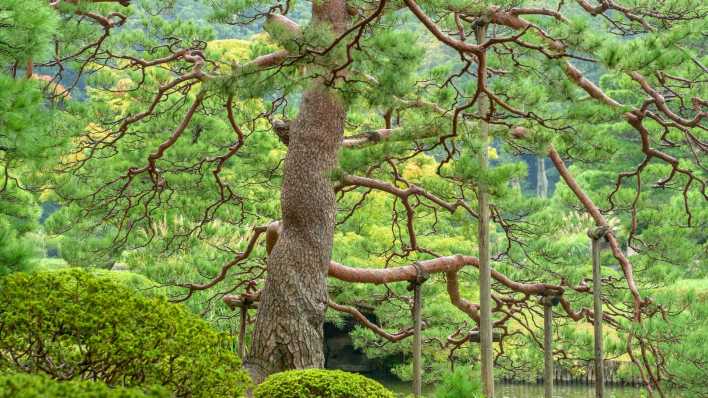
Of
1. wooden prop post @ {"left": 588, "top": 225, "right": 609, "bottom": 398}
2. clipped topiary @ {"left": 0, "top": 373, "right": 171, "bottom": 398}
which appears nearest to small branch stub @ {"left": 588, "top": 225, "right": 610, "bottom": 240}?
wooden prop post @ {"left": 588, "top": 225, "right": 609, "bottom": 398}

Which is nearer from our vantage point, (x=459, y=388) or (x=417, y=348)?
(x=459, y=388)

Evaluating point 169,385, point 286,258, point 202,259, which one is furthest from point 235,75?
point 202,259

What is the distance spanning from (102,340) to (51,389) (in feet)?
1.55

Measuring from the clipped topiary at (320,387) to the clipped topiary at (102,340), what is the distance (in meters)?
0.82

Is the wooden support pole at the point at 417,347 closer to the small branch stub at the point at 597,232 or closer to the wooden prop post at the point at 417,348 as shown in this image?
the wooden prop post at the point at 417,348

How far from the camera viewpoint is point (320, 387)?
3811mm

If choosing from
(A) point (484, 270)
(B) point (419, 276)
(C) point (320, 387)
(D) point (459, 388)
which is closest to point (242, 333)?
(B) point (419, 276)

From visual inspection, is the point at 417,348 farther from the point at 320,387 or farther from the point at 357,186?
the point at 357,186

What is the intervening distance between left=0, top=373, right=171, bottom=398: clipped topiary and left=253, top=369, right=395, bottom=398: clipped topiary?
52.3 inches

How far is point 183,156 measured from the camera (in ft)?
28.0

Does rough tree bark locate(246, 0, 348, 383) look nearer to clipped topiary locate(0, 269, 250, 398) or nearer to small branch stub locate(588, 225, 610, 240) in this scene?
small branch stub locate(588, 225, 610, 240)

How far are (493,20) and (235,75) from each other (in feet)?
4.69

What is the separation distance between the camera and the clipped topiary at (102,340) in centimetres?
286

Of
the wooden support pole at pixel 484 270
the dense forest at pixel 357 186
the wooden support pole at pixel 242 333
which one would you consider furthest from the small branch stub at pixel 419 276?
the wooden support pole at pixel 242 333
